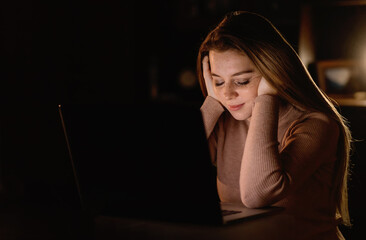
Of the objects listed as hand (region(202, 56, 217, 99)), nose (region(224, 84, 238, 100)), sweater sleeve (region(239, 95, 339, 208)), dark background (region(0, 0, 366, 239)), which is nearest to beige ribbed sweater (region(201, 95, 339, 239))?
sweater sleeve (region(239, 95, 339, 208))

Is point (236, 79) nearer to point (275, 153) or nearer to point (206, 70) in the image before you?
point (206, 70)

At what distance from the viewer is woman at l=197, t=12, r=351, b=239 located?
1201mm

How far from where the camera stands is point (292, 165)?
1.23m

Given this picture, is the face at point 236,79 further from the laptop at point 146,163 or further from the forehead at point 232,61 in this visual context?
the laptop at point 146,163

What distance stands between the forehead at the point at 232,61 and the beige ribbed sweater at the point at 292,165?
0.40ft

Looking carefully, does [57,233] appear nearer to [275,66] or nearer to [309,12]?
[275,66]

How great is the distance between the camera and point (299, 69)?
Result: 1.34 meters

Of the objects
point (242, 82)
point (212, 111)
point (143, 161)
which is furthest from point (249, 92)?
point (143, 161)

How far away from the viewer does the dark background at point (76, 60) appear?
3.08 metres

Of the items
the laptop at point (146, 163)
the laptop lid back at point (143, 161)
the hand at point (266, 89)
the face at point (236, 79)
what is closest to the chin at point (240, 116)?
the face at point (236, 79)

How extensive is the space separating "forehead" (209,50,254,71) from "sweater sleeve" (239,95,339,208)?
4.8 inches

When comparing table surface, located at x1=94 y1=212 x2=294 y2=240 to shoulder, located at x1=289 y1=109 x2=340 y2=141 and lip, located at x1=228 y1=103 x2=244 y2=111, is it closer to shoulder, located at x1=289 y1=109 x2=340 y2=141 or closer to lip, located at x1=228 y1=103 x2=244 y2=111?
shoulder, located at x1=289 y1=109 x2=340 y2=141

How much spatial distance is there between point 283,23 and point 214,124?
1739 mm

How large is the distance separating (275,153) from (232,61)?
0.30m
